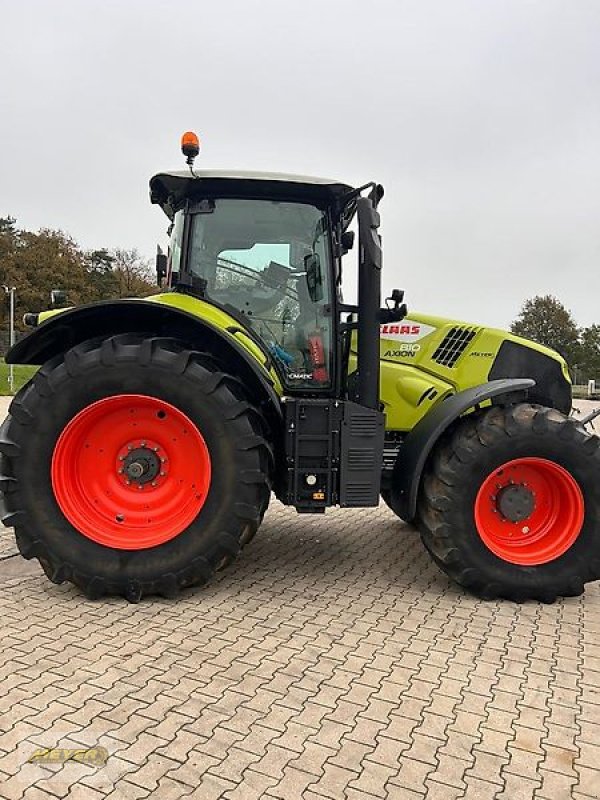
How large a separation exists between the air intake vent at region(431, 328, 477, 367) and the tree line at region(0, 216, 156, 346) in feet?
138

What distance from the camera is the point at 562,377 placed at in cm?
502

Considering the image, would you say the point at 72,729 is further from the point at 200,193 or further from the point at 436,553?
the point at 200,193

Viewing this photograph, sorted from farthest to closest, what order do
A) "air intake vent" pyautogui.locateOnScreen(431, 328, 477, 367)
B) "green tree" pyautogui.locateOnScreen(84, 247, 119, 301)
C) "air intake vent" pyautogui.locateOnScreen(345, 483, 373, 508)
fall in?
"green tree" pyautogui.locateOnScreen(84, 247, 119, 301) → "air intake vent" pyautogui.locateOnScreen(431, 328, 477, 367) → "air intake vent" pyautogui.locateOnScreen(345, 483, 373, 508)

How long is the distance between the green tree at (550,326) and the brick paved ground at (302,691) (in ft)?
137

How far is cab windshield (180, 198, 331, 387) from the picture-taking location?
14.5 feet

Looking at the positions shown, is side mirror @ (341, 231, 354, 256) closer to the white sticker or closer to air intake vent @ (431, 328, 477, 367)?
the white sticker

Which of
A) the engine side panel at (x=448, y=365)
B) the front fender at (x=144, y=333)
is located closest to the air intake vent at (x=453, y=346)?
the engine side panel at (x=448, y=365)

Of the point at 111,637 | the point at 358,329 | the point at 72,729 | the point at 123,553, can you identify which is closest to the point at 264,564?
the point at 123,553

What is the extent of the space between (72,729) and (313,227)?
3.20 metres

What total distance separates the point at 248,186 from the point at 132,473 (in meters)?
1.97

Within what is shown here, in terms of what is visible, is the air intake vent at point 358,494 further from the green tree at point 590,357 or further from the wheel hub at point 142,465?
the green tree at point 590,357

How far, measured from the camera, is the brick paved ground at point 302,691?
7.82 ft

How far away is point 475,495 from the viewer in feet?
13.6

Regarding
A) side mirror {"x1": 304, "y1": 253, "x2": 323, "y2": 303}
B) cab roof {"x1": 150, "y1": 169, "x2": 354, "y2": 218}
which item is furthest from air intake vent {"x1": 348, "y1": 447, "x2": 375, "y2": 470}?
cab roof {"x1": 150, "y1": 169, "x2": 354, "y2": 218}
